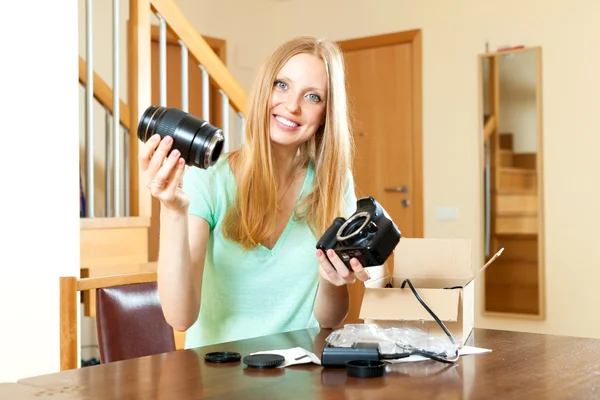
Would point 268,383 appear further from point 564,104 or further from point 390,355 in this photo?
point 564,104

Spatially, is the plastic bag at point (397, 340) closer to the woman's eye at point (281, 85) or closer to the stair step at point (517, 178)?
the woman's eye at point (281, 85)

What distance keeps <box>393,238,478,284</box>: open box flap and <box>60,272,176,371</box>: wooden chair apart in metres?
0.50

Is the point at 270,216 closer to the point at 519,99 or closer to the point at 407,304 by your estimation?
the point at 407,304

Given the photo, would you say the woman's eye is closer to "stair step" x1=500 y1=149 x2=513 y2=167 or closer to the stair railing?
the stair railing

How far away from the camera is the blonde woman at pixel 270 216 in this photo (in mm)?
1547

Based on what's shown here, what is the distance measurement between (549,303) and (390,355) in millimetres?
3656

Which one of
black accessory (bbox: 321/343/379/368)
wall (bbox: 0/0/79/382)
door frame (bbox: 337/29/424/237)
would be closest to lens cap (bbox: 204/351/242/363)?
black accessory (bbox: 321/343/379/368)

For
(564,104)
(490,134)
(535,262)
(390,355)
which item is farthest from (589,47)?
(390,355)

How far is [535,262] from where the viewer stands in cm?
459

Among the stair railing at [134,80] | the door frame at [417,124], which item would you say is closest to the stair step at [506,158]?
the door frame at [417,124]

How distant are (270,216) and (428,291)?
0.45 metres

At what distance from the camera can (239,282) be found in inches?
61.2

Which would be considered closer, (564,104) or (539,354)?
(539,354)

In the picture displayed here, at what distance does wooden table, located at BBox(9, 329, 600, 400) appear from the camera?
96 centimetres
